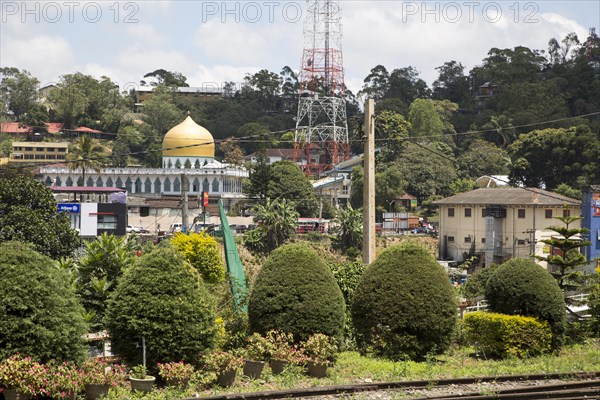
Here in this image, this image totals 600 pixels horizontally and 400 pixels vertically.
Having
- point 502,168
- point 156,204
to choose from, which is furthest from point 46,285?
point 502,168

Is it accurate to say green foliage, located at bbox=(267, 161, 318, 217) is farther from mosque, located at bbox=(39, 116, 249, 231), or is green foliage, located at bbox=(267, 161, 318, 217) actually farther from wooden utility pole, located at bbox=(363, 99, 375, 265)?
wooden utility pole, located at bbox=(363, 99, 375, 265)

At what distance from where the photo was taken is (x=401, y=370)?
1789 centimetres

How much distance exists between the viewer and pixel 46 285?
1538cm

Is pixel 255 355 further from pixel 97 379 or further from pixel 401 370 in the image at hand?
pixel 97 379

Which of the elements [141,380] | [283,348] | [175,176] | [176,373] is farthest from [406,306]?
[175,176]

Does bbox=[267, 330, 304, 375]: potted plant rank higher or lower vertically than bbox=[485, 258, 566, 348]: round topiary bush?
lower

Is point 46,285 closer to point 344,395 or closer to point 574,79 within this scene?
point 344,395

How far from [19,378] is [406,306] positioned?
8066mm

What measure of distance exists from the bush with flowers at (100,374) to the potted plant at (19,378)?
82 centimetres

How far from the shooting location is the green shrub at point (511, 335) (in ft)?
66.6

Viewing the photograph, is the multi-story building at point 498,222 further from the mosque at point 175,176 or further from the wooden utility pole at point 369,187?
the wooden utility pole at point 369,187

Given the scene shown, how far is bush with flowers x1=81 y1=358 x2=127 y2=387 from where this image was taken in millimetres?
15109

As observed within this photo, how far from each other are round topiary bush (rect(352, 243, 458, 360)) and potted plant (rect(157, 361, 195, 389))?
4810 millimetres

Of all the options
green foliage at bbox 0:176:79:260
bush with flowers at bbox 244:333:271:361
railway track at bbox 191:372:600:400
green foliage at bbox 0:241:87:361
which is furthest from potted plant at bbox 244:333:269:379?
green foliage at bbox 0:176:79:260
